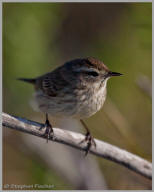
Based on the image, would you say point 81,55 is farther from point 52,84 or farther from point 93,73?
point 93,73

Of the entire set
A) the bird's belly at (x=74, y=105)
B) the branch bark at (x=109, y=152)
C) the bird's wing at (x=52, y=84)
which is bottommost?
the branch bark at (x=109, y=152)

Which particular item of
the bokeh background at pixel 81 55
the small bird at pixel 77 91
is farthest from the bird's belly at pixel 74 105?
the bokeh background at pixel 81 55

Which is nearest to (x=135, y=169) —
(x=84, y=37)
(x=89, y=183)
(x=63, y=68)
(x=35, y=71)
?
(x=89, y=183)

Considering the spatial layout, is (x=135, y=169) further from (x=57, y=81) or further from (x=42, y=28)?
(x=42, y=28)

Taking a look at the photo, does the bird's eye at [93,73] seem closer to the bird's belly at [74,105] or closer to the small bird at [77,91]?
the small bird at [77,91]

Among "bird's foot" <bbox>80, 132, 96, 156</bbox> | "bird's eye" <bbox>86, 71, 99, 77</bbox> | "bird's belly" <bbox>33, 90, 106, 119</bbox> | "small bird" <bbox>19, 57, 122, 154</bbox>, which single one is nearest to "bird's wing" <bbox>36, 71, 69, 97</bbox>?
"small bird" <bbox>19, 57, 122, 154</bbox>

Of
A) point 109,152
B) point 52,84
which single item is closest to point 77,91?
point 52,84

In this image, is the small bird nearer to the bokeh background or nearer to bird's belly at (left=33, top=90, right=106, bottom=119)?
bird's belly at (left=33, top=90, right=106, bottom=119)
